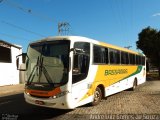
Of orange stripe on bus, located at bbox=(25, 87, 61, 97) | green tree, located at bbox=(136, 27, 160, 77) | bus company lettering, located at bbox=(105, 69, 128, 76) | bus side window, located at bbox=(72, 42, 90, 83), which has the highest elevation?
green tree, located at bbox=(136, 27, 160, 77)

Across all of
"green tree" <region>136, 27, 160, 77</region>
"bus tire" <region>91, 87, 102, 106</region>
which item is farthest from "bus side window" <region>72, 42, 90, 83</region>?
"green tree" <region>136, 27, 160, 77</region>

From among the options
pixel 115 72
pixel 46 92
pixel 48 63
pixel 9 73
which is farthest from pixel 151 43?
pixel 46 92

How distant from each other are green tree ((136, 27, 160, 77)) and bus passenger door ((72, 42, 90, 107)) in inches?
1169

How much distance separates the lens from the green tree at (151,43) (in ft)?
127

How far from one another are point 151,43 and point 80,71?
3130cm

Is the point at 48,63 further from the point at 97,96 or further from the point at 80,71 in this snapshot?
the point at 97,96

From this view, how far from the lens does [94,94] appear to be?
38.2 feet

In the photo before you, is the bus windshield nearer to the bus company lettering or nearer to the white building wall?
the bus company lettering

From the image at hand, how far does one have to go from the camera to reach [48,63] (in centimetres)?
→ 991

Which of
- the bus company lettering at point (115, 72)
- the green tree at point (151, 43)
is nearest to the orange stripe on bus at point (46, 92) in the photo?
the bus company lettering at point (115, 72)

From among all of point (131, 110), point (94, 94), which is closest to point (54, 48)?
point (94, 94)

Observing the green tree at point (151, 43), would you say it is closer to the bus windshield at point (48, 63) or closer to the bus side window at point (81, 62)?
the bus side window at point (81, 62)

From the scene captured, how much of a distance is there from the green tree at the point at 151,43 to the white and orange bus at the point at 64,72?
28.3 m

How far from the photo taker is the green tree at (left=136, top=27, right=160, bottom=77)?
38737 millimetres
